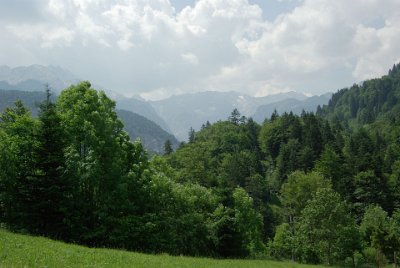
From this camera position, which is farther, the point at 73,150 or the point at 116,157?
the point at 116,157

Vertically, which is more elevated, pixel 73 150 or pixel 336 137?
pixel 336 137

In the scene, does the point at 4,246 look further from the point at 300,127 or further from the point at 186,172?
the point at 300,127

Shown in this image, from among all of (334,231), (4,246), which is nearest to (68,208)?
(4,246)

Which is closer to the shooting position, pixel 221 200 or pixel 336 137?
pixel 221 200

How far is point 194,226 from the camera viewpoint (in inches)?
1850

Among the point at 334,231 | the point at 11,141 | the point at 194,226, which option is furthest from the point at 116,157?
the point at 334,231

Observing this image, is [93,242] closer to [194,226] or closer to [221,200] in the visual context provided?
[194,226]

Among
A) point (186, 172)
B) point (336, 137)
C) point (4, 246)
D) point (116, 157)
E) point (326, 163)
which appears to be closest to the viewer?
point (4, 246)

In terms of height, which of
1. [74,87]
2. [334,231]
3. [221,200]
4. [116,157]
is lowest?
[334,231]

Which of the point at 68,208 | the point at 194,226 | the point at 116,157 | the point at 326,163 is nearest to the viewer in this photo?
the point at 68,208

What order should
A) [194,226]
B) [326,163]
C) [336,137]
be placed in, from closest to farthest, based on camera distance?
[194,226]
[326,163]
[336,137]

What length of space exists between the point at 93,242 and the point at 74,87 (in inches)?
597

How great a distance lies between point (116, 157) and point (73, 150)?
4.53 m

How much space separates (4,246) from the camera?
1739 centimetres
